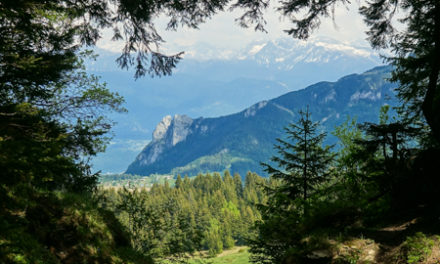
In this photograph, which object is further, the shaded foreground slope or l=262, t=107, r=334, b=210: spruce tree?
l=262, t=107, r=334, b=210: spruce tree

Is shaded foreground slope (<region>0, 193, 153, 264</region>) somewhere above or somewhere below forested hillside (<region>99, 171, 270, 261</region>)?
above

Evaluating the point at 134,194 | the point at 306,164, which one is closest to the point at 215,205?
the point at 134,194

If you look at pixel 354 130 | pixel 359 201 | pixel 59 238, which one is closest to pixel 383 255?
pixel 359 201

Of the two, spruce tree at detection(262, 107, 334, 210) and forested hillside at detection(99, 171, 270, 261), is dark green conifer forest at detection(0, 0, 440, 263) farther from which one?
forested hillside at detection(99, 171, 270, 261)

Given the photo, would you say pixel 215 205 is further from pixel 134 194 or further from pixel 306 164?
pixel 306 164

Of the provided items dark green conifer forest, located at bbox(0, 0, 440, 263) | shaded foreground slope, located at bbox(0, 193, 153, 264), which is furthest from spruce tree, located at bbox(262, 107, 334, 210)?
shaded foreground slope, located at bbox(0, 193, 153, 264)

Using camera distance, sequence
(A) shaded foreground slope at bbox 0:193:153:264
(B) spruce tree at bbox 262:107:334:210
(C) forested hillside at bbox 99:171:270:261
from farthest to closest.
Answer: (C) forested hillside at bbox 99:171:270:261 → (B) spruce tree at bbox 262:107:334:210 → (A) shaded foreground slope at bbox 0:193:153:264

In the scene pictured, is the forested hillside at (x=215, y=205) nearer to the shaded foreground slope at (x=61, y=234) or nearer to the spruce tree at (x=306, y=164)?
the spruce tree at (x=306, y=164)

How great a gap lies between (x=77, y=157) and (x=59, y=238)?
6.14 m

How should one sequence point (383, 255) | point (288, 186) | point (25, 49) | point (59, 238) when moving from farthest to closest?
point (288, 186), point (25, 49), point (59, 238), point (383, 255)

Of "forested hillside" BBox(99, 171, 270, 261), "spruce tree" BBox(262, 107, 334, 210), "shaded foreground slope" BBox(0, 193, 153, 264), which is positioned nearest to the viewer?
"shaded foreground slope" BBox(0, 193, 153, 264)

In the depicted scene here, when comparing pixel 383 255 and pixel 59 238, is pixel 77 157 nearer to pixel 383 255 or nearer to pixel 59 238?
pixel 59 238

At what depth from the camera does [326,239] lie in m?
5.91

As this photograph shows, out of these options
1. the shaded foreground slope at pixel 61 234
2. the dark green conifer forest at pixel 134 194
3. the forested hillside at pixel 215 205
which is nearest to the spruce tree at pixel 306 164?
the dark green conifer forest at pixel 134 194
